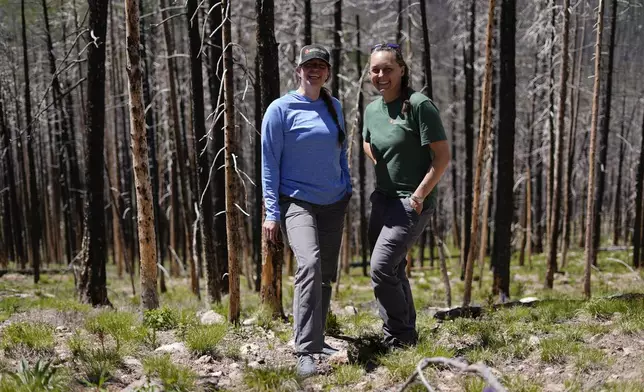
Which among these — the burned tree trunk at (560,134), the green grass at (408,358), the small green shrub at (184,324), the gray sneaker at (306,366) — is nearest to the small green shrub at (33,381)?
the gray sneaker at (306,366)

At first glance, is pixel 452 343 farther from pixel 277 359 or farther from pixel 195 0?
pixel 195 0

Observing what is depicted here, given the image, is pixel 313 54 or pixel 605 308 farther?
pixel 605 308

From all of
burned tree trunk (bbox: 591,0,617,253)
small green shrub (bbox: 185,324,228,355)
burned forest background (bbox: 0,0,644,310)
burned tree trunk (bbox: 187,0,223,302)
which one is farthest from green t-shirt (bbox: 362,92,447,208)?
burned tree trunk (bbox: 591,0,617,253)

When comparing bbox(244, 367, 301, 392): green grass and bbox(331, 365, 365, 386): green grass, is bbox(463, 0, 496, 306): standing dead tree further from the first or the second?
bbox(244, 367, 301, 392): green grass

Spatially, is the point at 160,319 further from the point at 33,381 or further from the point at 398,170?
the point at 398,170

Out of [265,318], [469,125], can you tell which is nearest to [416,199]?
[265,318]

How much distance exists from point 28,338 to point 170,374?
172 cm

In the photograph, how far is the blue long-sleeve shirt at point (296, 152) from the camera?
13.4 ft

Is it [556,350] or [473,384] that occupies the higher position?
[473,384]

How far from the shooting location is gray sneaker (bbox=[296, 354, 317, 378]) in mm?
3838

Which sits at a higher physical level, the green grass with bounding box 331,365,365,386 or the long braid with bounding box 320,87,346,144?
the long braid with bounding box 320,87,346,144

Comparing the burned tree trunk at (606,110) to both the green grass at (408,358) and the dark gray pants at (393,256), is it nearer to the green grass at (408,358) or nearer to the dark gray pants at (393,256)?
the dark gray pants at (393,256)

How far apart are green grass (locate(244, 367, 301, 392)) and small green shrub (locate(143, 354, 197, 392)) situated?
0.39 meters

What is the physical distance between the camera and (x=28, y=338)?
15.2 feet
